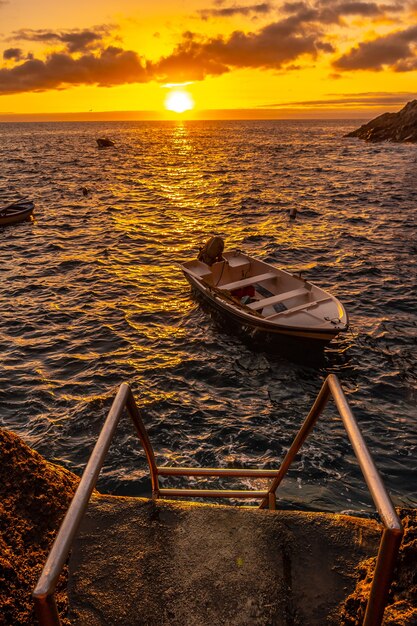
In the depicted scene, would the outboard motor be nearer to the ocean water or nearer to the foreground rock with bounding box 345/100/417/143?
the ocean water

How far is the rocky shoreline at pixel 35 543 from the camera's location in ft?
9.45

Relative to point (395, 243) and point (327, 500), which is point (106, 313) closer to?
point (327, 500)

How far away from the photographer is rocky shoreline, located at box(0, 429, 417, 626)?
288 cm

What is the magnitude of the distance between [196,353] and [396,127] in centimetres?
10431

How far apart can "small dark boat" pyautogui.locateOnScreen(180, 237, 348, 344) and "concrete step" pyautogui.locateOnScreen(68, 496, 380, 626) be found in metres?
8.88

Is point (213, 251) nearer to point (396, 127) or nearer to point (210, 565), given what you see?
point (210, 565)

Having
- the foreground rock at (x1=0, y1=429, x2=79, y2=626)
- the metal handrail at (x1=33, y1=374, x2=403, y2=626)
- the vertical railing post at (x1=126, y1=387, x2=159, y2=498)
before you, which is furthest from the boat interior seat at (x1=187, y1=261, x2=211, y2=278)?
the metal handrail at (x1=33, y1=374, x2=403, y2=626)

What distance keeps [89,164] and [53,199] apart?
32688 mm

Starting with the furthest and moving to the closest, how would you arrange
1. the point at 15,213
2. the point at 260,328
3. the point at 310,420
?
1. the point at 15,213
2. the point at 260,328
3. the point at 310,420

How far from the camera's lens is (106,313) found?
17.2 metres

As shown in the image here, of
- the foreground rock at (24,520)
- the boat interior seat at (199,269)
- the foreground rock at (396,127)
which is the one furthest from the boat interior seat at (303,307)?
the foreground rock at (396,127)

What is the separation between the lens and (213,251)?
16922mm

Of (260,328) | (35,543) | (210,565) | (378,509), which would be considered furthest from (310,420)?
(260,328)

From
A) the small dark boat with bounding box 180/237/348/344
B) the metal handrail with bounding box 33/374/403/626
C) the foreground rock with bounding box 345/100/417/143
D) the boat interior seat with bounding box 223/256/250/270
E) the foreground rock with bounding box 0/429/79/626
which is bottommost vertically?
the small dark boat with bounding box 180/237/348/344
